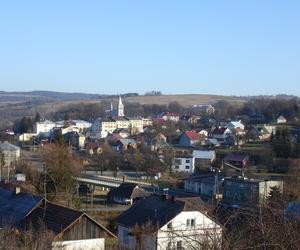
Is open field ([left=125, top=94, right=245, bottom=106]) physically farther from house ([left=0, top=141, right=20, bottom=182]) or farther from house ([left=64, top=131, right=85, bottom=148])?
house ([left=0, top=141, right=20, bottom=182])

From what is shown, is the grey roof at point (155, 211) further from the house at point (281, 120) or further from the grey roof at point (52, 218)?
the house at point (281, 120)

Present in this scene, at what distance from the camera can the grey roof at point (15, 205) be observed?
13266mm

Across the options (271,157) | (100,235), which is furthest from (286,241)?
(271,157)

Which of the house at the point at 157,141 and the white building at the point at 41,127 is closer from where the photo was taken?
the house at the point at 157,141

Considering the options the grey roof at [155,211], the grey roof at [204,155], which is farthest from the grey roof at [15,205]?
the grey roof at [204,155]

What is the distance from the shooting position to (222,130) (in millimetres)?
57062

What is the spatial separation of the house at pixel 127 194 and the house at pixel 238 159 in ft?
41.6

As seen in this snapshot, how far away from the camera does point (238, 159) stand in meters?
37.2

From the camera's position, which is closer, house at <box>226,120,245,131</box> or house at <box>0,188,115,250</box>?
house at <box>0,188,115,250</box>

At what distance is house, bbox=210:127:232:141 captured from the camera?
5490cm

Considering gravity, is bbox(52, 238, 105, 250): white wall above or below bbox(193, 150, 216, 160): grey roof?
above

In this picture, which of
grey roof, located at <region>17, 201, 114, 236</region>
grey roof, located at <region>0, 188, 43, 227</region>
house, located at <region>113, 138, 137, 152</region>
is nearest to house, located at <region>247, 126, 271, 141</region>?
house, located at <region>113, 138, 137, 152</region>

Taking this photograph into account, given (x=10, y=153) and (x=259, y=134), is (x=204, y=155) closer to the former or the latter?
A: (x=10, y=153)

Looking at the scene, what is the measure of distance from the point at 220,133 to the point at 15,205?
43834 millimetres
